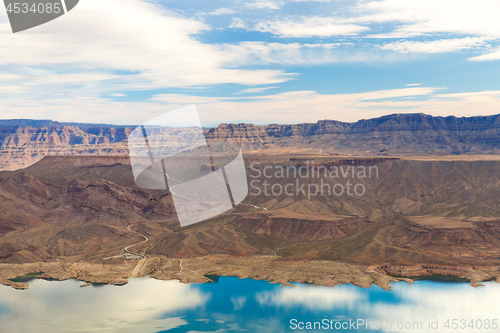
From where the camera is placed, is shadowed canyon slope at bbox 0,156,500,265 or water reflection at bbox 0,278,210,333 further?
shadowed canyon slope at bbox 0,156,500,265

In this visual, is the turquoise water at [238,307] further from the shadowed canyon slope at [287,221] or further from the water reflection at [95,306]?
the shadowed canyon slope at [287,221]

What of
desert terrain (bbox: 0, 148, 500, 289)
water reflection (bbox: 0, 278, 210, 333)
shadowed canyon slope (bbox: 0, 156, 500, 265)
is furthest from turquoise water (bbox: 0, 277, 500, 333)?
shadowed canyon slope (bbox: 0, 156, 500, 265)

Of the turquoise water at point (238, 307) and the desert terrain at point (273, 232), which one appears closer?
the turquoise water at point (238, 307)

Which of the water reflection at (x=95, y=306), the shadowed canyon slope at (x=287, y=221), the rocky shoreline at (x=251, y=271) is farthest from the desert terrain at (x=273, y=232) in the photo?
the water reflection at (x=95, y=306)

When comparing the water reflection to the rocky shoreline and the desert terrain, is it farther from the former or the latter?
the desert terrain

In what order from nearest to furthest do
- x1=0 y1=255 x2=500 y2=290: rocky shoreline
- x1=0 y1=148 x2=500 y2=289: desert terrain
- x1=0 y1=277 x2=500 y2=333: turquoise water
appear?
x1=0 y1=277 x2=500 y2=333: turquoise water → x1=0 y1=255 x2=500 y2=290: rocky shoreline → x1=0 y1=148 x2=500 y2=289: desert terrain

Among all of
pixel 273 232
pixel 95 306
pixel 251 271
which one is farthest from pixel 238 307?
pixel 273 232

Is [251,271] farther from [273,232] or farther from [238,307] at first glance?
[273,232]

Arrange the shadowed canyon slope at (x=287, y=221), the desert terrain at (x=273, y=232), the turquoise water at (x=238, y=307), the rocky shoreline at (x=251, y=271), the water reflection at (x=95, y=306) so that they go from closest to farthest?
the water reflection at (x=95, y=306), the turquoise water at (x=238, y=307), the rocky shoreline at (x=251, y=271), the desert terrain at (x=273, y=232), the shadowed canyon slope at (x=287, y=221)
